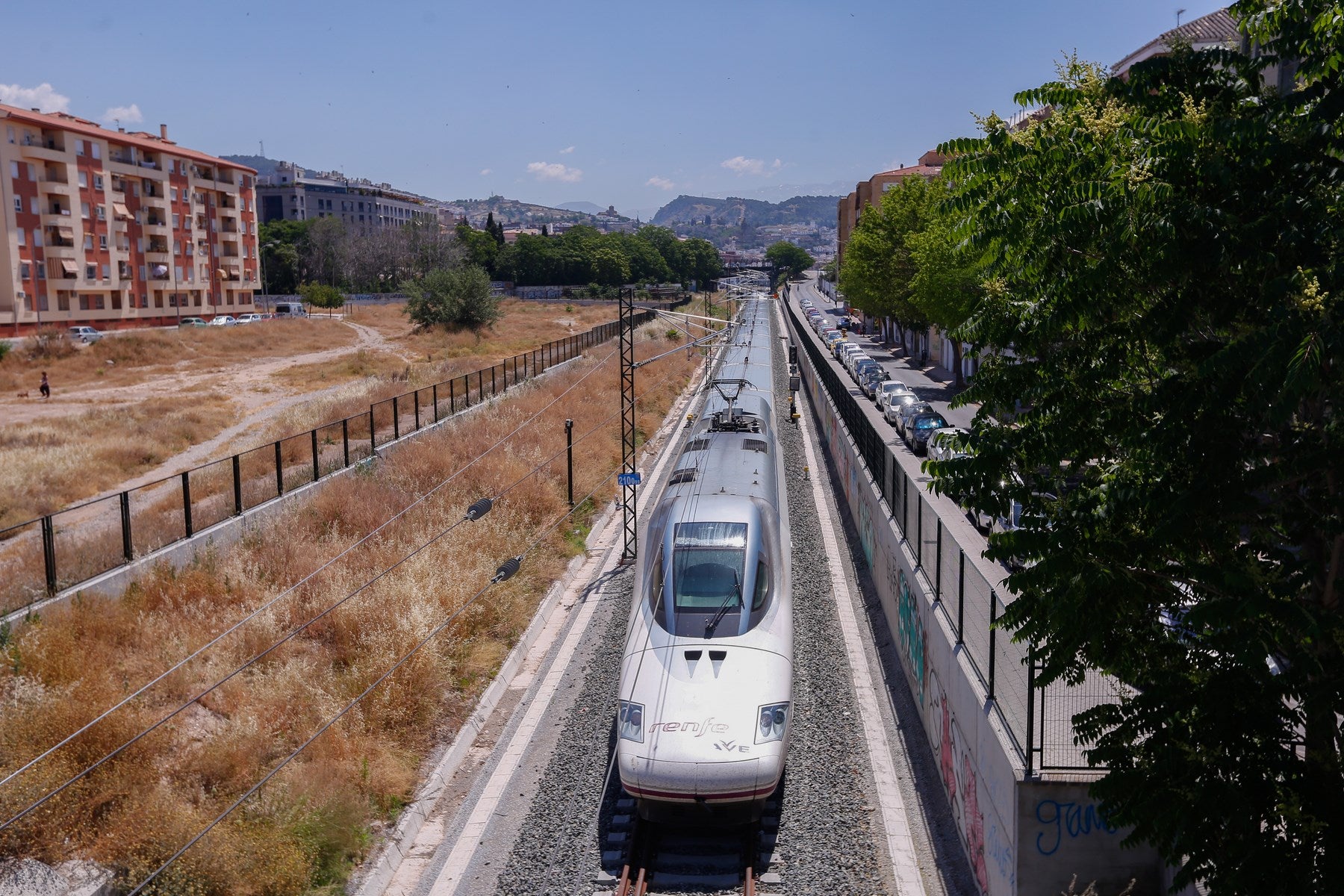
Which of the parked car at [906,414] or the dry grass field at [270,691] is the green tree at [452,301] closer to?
the parked car at [906,414]

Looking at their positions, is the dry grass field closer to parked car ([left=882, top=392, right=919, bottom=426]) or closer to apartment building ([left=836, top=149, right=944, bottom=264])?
parked car ([left=882, top=392, right=919, bottom=426])

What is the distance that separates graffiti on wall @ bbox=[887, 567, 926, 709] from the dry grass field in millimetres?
5928

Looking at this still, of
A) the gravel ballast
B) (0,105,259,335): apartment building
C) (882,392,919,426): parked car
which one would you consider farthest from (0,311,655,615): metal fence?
(0,105,259,335): apartment building

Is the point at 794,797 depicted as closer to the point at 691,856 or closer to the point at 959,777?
the point at 691,856

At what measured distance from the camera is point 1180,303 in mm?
5582

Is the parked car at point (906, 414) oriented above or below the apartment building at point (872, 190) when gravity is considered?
below

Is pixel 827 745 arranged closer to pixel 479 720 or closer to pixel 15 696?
pixel 479 720

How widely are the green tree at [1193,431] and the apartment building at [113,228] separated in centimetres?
8076

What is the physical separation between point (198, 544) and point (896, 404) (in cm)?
2614

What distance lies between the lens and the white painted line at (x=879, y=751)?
32.1ft

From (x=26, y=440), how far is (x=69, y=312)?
5084 cm

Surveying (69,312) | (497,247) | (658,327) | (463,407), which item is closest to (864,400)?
(463,407)

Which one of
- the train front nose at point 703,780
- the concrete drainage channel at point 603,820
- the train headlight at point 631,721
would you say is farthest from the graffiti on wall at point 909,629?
the train headlight at point 631,721

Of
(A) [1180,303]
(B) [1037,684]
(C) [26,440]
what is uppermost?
(A) [1180,303]
